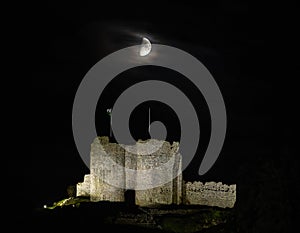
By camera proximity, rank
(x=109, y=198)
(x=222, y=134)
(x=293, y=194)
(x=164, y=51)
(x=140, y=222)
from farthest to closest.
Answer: (x=222, y=134)
(x=109, y=198)
(x=164, y=51)
(x=140, y=222)
(x=293, y=194)

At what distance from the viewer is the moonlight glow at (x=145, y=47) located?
2083cm

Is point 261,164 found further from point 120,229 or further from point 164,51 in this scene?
point 164,51

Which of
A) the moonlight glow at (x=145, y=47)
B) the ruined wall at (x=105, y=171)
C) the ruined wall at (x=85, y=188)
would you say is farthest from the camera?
the ruined wall at (x=85, y=188)

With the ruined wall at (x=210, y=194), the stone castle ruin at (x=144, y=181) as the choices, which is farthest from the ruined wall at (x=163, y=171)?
the ruined wall at (x=210, y=194)

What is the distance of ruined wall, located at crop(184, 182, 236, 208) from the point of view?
877 inches

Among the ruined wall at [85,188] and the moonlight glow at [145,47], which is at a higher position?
the moonlight glow at [145,47]

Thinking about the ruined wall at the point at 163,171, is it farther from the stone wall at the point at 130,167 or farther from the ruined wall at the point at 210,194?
Answer: the ruined wall at the point at 210,194

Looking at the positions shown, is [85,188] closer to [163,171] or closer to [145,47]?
[163,171]

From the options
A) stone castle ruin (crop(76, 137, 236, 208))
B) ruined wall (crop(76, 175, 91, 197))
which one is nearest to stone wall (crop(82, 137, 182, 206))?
stone castle ruin (crop(76, 137, 236, 208))

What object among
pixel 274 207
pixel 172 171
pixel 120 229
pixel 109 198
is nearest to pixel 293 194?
pixel 274 207

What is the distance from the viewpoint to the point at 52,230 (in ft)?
56.2

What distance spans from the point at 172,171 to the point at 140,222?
12.2ft

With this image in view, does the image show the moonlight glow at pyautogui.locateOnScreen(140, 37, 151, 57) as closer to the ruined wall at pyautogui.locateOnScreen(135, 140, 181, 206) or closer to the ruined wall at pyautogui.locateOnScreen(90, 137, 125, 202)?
the ruined wall at pyautogui.locateOnScreen(135, 140, 181, 206)

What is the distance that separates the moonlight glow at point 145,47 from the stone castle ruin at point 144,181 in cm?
386
